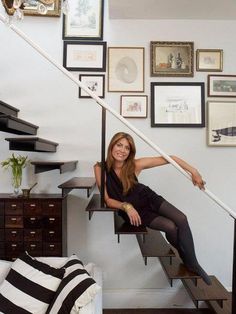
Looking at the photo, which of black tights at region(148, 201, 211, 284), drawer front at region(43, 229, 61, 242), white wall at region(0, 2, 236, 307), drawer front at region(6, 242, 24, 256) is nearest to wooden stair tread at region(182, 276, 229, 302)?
black tights at region(148, 201, 211, 284)

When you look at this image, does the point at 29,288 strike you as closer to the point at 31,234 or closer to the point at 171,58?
the point at 31,234

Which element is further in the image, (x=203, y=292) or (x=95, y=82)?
(x=95, y=82)

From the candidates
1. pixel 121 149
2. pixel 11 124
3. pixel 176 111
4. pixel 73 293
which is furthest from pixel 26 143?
pixel 176 111

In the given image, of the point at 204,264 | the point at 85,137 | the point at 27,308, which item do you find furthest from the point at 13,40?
the point at 204,264

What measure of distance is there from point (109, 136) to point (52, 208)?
906mm

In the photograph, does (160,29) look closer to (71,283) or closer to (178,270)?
(178,270)

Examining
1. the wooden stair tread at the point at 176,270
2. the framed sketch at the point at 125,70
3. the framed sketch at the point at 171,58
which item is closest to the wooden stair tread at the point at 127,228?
the wooden stair tread at the point at 176,270

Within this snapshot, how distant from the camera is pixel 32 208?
2645 millimetres

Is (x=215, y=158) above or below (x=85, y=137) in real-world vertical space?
below

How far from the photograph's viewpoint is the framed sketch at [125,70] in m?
2.94

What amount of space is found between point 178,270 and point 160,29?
90.7 inches

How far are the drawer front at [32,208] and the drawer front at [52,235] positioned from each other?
192mm

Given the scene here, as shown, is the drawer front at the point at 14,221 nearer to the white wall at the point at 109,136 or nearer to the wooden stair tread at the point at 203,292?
the white wall at the point at 109,136

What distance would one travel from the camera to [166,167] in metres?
2.97
